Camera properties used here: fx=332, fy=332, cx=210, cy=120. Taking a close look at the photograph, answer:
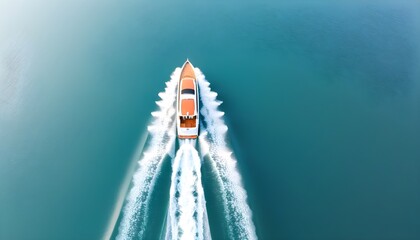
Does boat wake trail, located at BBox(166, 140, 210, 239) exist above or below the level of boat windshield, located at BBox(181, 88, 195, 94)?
below

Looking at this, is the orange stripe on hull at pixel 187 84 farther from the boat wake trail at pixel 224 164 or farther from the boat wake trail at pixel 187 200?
the boat wake trail at pixel 187 200

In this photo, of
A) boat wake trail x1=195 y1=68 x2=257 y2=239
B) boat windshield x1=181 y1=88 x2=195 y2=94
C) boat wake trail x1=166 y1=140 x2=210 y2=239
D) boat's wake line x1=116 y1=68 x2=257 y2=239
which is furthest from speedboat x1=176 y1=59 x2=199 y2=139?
boat wake trail x1=166 y1=140 x2=210 y2=239

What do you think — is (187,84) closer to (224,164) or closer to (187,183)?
(224,164)

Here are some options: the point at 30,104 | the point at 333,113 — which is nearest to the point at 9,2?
the point at 30,104

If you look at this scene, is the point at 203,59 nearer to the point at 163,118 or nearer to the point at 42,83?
the point at 163,118

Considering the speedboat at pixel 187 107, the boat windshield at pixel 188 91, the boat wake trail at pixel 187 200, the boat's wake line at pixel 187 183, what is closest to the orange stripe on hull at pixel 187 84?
the speedboat at pixel 187 107

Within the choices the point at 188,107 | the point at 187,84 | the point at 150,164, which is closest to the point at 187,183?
the point at 150,164

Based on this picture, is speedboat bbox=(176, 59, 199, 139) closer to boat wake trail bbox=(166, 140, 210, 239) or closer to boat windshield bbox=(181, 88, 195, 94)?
boat windshield bbox=(181, 88, 195, 94)
